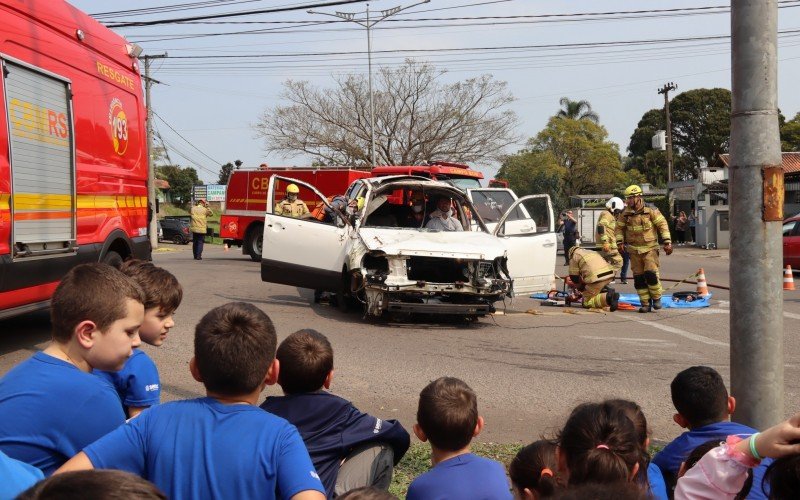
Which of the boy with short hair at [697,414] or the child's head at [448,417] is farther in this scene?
the boy with short hair at [697,414]

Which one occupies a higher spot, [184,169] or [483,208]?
[184,169]

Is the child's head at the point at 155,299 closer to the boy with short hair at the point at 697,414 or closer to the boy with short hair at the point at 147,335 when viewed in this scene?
the boy with short hair at the point at 147,335

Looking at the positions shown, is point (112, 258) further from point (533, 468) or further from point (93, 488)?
point (93, 488)

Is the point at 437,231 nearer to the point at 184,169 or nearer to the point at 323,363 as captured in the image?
the point at 323,363

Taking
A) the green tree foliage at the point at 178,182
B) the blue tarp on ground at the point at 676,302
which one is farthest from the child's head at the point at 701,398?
the green tree foliage at the point at 178,182

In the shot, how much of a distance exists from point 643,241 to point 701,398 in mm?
9953

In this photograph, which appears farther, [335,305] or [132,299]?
[335,305]

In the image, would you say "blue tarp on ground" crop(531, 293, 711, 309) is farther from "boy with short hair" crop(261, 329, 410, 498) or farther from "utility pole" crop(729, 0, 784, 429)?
"boy with short hair" crop(261, 329, 410, 498)

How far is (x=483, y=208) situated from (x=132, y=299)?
588 inches

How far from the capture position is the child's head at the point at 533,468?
113 inches

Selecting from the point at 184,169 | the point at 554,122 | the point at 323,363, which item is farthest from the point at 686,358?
the point at 184,169

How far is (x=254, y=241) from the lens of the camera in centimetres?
2302

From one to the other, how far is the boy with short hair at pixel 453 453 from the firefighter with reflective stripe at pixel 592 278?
422 inches

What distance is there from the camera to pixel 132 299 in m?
2.82
